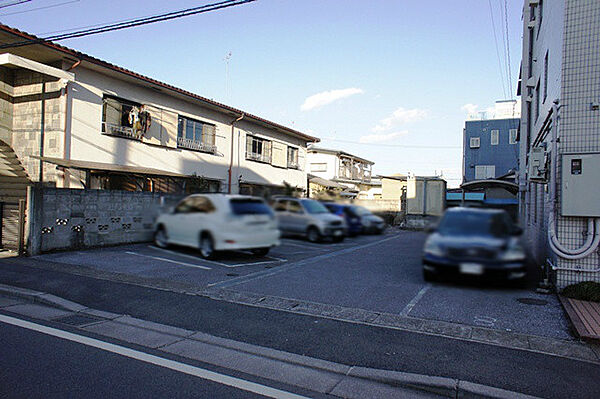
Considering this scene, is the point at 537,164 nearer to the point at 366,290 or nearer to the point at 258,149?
the point at 258,149

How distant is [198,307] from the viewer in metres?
16.6

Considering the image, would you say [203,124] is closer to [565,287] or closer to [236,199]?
[236,199]

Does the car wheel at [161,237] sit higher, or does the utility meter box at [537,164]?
the utility meter box at [537,164]

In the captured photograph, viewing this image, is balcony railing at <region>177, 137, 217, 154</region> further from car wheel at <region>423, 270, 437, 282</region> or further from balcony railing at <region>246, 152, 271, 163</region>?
car wheel at <region>423, 270, 437, 282</region>

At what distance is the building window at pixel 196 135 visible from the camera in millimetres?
2743

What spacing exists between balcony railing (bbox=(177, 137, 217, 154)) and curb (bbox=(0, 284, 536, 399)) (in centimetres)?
1006

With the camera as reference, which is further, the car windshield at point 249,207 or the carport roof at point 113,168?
the carport roof at point 113,168

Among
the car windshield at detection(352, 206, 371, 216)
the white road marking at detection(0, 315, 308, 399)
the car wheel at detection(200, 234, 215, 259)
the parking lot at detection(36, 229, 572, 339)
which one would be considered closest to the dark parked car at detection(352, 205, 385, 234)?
the car windshield at detection(352, 206, 371, 216)

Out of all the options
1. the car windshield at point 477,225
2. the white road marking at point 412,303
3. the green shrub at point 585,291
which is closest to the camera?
the car windshield at point 477,225

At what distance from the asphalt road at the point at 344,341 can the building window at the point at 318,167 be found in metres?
10.3

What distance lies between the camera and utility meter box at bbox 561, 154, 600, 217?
2201mm

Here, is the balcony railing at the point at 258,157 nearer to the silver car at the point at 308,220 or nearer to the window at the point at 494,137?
the silver car at the point at 308,220

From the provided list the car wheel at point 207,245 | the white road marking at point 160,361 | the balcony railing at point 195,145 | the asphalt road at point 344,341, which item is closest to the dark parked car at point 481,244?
the car wheel at point 207,245

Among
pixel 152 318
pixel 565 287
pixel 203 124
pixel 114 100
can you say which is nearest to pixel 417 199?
pixel 203 124
